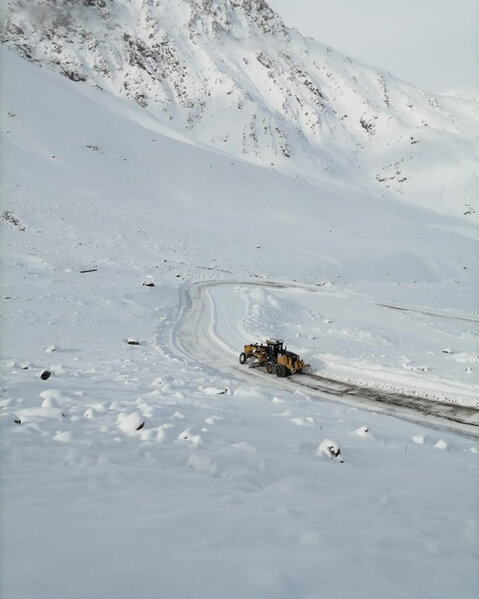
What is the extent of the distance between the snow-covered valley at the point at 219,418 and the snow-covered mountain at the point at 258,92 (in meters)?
49.5

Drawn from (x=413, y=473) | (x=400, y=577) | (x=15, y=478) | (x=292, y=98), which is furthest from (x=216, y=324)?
(x=292, y=98)

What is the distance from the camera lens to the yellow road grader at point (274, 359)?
15.9 metres

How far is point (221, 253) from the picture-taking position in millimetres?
46062

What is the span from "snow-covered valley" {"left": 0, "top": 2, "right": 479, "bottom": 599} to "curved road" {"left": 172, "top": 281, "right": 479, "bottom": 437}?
0.24 metres

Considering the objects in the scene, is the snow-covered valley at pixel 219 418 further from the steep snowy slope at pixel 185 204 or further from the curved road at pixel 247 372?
the steep snowy slope at pixel 185 204

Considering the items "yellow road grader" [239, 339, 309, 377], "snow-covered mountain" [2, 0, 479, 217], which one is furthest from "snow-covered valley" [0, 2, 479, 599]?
"snow-covered mountain" [2, 0, 479, 217]

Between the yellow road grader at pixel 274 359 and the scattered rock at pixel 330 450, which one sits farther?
the yellow road grader at pixel 274 359

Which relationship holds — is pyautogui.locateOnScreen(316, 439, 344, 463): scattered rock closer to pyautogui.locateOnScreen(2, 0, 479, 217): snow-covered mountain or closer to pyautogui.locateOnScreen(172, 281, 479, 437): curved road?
pyautogui.locateOnScreen(172, 281, 479, 437): curved road

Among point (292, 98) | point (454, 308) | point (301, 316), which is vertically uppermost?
point (292, 98)

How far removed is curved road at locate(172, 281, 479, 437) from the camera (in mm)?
12078

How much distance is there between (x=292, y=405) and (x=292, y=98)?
11223cm

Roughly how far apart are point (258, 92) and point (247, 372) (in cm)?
10681

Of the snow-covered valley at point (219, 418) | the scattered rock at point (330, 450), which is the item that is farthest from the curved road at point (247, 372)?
the scattered rock at point (330, 450)

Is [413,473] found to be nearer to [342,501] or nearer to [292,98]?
[342,501]
